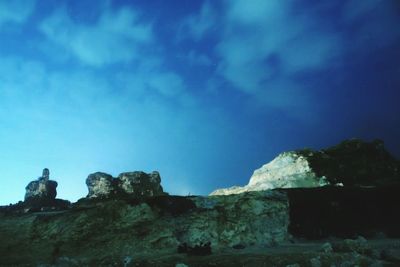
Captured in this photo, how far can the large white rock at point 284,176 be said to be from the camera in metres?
39.1

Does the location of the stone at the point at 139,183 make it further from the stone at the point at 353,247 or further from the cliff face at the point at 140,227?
the stone at the point at 353,247

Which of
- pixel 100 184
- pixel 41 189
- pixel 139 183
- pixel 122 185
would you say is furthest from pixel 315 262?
pixel 41 189

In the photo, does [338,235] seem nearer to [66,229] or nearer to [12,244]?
[66,229]

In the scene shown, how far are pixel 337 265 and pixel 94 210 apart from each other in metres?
11.8

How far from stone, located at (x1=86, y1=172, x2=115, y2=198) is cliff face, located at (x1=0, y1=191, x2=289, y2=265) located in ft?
72.3

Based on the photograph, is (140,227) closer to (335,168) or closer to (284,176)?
(284,176)

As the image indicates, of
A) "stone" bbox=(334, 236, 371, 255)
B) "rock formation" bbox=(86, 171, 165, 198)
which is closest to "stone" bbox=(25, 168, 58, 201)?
"rock formation" bbox=(86, 171, 165, 198)

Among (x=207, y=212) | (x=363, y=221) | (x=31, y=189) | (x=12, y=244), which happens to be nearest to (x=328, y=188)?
(x=363, y=221)

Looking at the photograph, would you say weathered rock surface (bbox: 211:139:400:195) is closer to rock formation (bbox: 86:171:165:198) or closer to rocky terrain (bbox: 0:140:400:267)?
rock formation (bbox: 86:171:165:198)

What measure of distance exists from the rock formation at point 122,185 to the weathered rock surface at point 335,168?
889cm

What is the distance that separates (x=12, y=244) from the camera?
17.9 meters

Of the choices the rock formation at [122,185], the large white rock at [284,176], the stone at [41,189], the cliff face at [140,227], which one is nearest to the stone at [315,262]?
the cliff face at [140,227]

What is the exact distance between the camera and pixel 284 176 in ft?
136

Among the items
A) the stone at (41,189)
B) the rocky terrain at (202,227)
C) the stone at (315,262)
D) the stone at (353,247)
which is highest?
the stone at (41,189)
